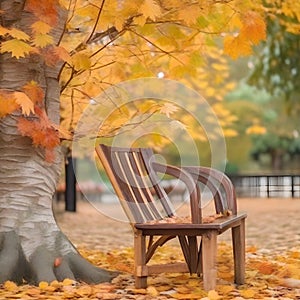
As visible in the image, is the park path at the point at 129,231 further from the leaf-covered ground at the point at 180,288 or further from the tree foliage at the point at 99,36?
the tree foliage at the point at 99,36

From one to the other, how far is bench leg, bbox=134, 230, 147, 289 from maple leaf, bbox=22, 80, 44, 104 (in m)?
1.36

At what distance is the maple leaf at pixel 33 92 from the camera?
18.3 ft

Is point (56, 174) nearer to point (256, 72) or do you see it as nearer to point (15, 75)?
point (15, 75)

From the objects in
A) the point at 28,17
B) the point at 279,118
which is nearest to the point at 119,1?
the point at 28,17

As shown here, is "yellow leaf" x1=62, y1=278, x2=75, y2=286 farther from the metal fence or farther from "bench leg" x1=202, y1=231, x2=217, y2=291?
the metal fence

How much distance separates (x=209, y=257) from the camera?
4840mm

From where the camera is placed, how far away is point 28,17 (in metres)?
5.85

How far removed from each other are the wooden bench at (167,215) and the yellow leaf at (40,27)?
0.90 meters

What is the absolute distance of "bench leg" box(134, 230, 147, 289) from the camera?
499 centimetres

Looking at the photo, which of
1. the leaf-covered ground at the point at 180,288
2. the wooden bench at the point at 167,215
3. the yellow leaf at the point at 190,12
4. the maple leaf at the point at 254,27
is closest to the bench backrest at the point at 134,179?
the wooden bench at the point at 167,215

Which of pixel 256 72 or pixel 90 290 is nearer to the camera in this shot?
pixel 90 290

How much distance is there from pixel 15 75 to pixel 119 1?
1.01m

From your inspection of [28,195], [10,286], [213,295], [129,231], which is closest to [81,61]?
[28,195]

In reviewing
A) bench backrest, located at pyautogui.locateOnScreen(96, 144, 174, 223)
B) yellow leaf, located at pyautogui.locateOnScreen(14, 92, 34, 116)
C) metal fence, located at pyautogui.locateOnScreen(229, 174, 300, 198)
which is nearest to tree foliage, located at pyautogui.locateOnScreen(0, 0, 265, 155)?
yellow leaf, located at pyautogui.locateOnScreen(14, 92, 34, 116)
